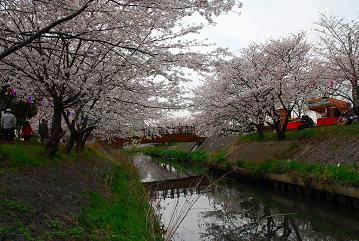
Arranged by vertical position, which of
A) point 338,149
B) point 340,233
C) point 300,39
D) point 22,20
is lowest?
point 340,233

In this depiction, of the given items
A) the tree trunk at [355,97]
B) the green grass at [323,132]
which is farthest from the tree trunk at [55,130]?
the tree trunk at [355,97]

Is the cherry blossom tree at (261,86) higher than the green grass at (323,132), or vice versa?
the cherry blossom tree at (261,86)

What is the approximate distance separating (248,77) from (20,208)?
17.3 metres

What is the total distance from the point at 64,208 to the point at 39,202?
0.50m

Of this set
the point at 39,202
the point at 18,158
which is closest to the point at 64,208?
the point at 39,202

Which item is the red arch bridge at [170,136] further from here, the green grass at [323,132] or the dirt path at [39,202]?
the dirt path at [39,202]

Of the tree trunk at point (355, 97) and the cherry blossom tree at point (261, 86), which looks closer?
the tree trunk at point (355, 97)

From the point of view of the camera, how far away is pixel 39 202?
266 inches

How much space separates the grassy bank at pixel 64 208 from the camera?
5.46m

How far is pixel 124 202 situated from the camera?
30.9 feet

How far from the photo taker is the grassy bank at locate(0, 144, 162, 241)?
546cm

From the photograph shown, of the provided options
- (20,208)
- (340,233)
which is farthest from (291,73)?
(20,208)

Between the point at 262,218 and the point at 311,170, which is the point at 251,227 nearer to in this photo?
the point at 262,218

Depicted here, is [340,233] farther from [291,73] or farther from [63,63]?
[291,73]
